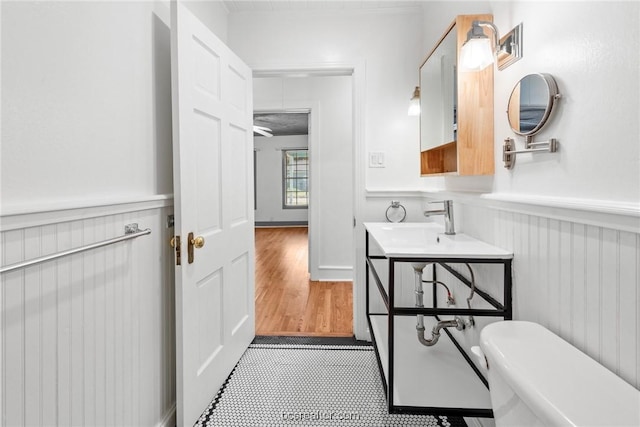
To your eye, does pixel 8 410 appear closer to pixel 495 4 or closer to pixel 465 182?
pixel 465 182

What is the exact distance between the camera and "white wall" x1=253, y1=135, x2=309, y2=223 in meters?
8.94

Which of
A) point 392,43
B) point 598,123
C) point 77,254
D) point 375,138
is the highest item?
point 392,43

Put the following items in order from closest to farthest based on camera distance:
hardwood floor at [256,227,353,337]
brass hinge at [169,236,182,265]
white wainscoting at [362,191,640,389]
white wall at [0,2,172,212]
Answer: white wainscoting at [362,191,640,389], white wall at [0,2,172,212], brass hinge at [169,236,182,265], hardwood floor at [256,227,353,337]

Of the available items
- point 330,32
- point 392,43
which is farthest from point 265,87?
point 392,43

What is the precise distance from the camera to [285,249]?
6.04 m

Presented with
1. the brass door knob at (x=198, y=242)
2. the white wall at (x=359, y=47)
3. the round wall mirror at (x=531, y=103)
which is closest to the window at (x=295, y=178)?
the white wall at (x=359, y=47)

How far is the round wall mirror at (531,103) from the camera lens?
1.02m

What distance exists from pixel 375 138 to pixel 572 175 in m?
1.55

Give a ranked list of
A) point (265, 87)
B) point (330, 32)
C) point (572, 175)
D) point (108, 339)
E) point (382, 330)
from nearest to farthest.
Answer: point (572, 175)
point (108, 339)
point (382, 330)
point (330, 32)
point (265, 87)

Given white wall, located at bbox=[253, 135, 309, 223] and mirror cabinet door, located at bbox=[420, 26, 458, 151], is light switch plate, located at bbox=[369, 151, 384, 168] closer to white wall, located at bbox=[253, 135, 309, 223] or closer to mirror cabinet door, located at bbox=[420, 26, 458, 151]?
mirror cabinet door, located at bbox=[420, 26, 458, 151]

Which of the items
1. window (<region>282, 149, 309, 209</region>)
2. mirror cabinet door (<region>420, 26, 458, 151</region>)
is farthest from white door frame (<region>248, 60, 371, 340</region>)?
window (<region>282, 149, 309, 209</region>)

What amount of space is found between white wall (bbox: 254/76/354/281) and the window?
203 inches

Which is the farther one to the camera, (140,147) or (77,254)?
(140,147)

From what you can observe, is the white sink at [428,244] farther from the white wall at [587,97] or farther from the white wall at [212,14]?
the white wall at [212,14]
